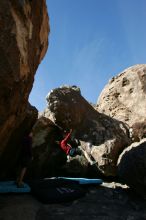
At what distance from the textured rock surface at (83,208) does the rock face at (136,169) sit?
51cm

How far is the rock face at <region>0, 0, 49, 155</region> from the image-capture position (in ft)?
26.6

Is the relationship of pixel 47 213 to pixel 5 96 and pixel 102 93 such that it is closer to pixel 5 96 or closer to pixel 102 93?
pixel 5 96

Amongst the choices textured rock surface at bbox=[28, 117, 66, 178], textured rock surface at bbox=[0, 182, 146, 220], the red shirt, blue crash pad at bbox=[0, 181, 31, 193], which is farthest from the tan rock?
blue crash pad at bbox=[0, 181, 31, 193]

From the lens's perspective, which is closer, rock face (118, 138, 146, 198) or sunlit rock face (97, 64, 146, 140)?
rock face (118, 138, 146, 198)

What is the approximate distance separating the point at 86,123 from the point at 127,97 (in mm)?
5397

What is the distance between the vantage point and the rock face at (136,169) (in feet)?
42.6

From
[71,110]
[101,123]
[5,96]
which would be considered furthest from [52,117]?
[5,96]

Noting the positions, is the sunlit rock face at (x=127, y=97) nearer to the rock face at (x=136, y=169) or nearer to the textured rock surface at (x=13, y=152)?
the rock face at (x=136, y=169)

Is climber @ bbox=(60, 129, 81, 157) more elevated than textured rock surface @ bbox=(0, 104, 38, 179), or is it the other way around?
climber @ bbox=(60, 129, 81, 157)

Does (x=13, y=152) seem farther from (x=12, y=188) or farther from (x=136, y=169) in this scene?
(x=136, y=169)

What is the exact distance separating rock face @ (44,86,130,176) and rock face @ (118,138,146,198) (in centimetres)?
262

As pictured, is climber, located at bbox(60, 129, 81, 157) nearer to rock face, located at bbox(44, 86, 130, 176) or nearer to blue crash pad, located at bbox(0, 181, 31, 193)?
rock face, located at bbox(44, 86, 130, 176)

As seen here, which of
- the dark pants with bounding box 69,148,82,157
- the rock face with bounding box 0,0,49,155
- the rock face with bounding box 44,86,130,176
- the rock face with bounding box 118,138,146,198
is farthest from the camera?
the rock face with bounding box 44,86,130,176

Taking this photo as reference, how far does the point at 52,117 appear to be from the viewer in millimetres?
18656
